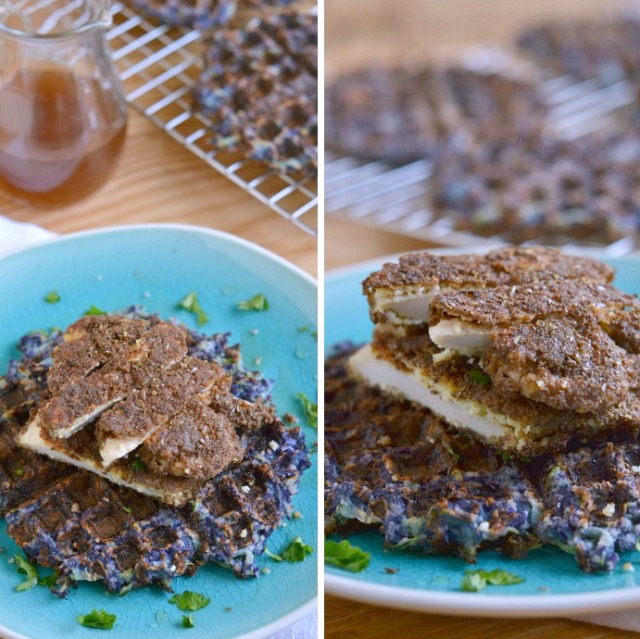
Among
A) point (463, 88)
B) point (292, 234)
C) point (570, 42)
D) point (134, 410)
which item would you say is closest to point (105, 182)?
point (292, 234)

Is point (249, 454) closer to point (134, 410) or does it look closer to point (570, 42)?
Answer: point (134, 410)

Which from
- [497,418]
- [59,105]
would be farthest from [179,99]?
[497,418]

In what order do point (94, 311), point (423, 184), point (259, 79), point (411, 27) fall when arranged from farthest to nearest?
point (411, 27), point (423, 184), point (259, 79), point (94, 311)

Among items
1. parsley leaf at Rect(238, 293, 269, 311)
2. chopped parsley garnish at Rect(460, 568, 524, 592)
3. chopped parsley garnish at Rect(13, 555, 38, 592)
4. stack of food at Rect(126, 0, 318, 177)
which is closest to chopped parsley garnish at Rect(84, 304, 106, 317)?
parsley leaf at Rect(238, 293, 269, 311)

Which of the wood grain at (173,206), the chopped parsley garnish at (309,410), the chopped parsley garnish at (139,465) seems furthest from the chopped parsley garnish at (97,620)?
the wood grain at (173,206)

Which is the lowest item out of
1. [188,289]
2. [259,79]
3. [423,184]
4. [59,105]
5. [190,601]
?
[423,184]

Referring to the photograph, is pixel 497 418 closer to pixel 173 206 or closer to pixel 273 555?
pixel 273 555

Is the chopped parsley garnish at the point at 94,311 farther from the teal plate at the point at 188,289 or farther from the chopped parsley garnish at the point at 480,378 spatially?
the chopped parsley garnish at the point at 480,378
